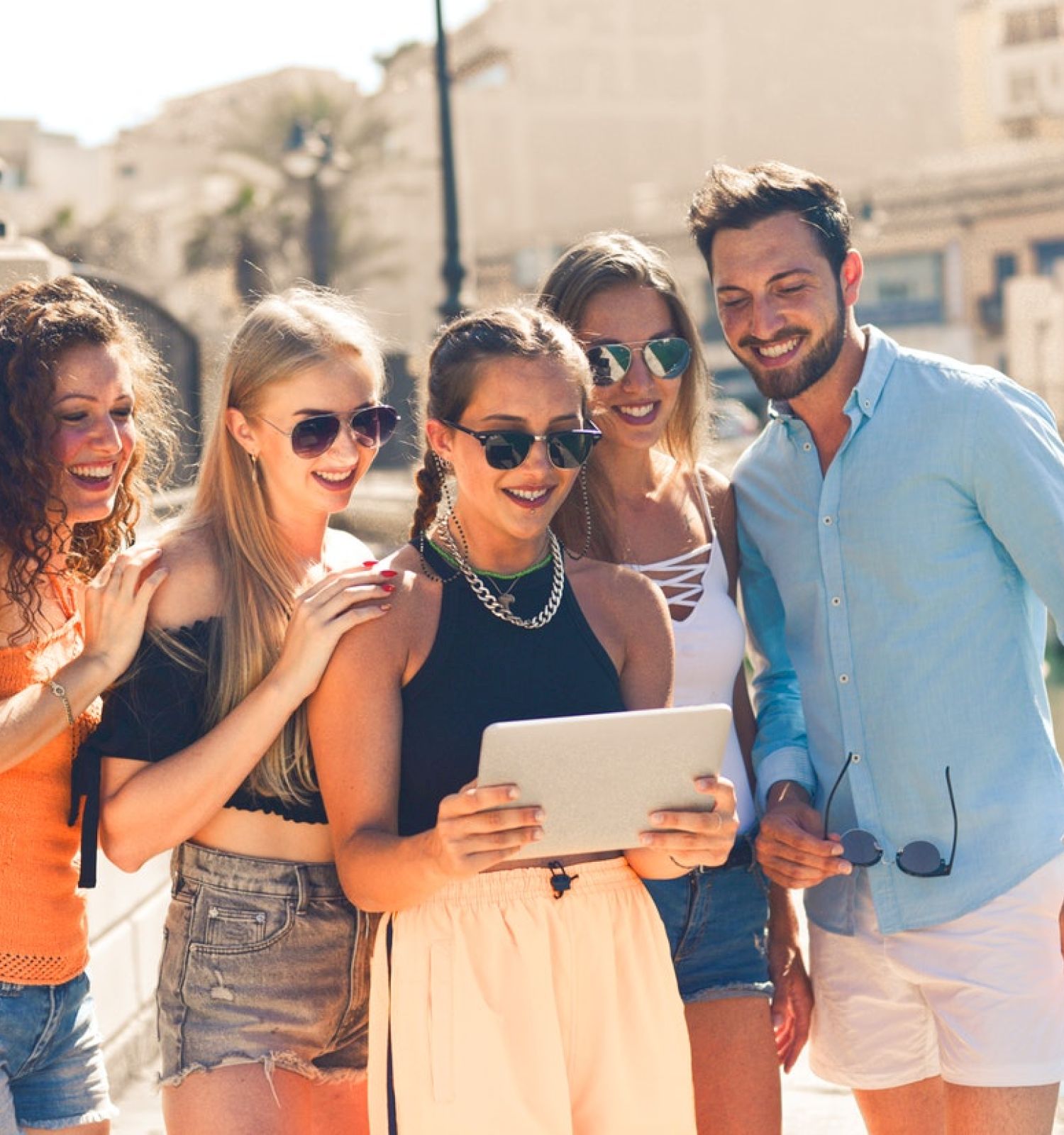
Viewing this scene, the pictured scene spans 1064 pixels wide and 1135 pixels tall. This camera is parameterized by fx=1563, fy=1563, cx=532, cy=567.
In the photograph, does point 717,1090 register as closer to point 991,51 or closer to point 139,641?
point 139,641

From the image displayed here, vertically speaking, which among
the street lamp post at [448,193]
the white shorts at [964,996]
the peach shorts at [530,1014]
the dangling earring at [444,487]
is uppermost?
the street lamp post at [448,193]

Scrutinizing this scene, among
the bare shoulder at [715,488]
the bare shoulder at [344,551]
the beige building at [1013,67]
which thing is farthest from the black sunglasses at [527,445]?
the beige building at [1013,67]

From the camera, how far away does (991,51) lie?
49125mm

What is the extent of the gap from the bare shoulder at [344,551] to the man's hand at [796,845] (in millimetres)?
991

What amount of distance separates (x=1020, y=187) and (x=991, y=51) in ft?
25.5

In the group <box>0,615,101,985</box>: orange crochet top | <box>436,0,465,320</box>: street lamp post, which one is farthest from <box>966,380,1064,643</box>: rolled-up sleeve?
<box>436,0,465,320</box>: street lamp post

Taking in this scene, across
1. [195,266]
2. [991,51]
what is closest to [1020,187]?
[991,51]

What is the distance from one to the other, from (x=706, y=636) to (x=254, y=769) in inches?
40.0

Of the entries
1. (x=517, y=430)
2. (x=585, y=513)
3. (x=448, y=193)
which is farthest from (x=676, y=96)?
(x=517, y=430)

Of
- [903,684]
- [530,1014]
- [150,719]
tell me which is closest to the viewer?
[530,1014]

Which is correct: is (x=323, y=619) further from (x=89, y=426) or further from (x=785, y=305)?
(x=785, y=305)

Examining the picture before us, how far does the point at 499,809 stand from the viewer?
2402 millimetres

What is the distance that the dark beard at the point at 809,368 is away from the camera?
3.34 metres

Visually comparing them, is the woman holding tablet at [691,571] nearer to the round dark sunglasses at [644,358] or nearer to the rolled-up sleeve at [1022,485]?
the round dark sunglasses at [644,358]
